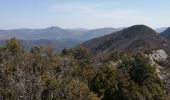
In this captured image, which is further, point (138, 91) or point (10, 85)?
point (138, 91)

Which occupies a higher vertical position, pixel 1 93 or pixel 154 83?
pixel 1 93

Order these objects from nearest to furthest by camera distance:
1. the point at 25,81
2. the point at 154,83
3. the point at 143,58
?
1. the point at 25,81
2. the point at 154,83
3. the point at 143,58

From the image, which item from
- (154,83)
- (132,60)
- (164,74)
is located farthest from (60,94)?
(164,74)

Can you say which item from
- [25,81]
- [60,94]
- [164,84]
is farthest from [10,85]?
[164,84]

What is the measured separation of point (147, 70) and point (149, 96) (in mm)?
9276

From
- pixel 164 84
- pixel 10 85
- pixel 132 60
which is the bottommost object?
pixel 164 84

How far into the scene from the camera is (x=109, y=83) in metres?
60.0

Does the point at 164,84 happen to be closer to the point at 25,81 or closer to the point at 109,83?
the point at 109,83

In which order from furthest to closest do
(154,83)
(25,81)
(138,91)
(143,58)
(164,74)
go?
(164,74) < (143,58) < (154,83) < (138,91) < (25,81)

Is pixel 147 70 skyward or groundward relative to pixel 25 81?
groundward

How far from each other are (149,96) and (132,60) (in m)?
13.8

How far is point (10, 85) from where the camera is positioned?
2758 cm

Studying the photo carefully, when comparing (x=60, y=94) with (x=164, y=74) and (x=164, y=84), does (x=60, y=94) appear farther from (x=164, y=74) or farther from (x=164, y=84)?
(x=164, y=74)

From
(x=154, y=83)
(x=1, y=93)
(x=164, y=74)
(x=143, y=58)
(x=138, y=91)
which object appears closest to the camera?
(x=1, y=93)
